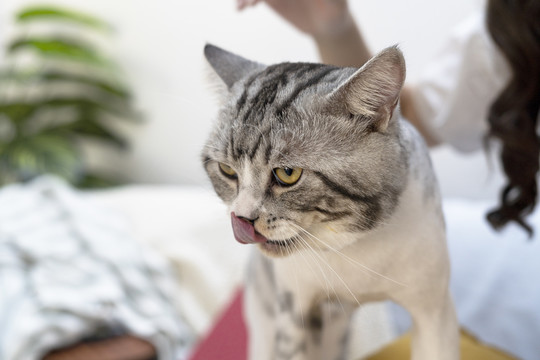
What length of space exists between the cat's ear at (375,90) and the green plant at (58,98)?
1735mm

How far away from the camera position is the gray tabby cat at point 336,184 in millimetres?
403

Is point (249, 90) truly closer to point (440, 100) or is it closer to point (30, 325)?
point (440, 100)

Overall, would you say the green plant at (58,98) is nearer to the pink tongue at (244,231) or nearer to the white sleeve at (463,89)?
the white sleeve at (463,89)

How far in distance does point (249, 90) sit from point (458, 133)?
61cm

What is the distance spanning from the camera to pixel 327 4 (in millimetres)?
466

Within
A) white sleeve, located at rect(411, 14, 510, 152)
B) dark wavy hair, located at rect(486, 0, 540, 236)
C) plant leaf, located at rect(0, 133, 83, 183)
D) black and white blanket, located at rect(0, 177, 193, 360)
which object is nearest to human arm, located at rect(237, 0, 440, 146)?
dark wavy hair, located at rect(486, 0, 540, 236)

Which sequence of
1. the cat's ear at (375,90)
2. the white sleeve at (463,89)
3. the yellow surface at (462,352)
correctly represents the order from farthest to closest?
the white sleeve at (463,89), the yellow surface at (462,352), the cat's ear at (375,90)

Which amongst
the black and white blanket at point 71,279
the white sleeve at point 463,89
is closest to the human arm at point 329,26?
the white sleeve at point 463,89

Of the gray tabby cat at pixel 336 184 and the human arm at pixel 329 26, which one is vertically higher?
the human arm at pixel 329 26

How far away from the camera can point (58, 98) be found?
2.18m

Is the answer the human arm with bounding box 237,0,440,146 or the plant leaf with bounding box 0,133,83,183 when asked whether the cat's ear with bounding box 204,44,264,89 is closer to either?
the human arm with bounding box 237,0,440,146

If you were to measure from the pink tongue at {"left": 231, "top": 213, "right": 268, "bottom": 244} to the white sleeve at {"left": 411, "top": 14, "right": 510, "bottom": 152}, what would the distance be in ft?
1.97

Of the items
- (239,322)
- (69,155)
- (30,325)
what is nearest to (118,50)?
(69,155)

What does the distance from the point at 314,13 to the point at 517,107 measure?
397 mm
